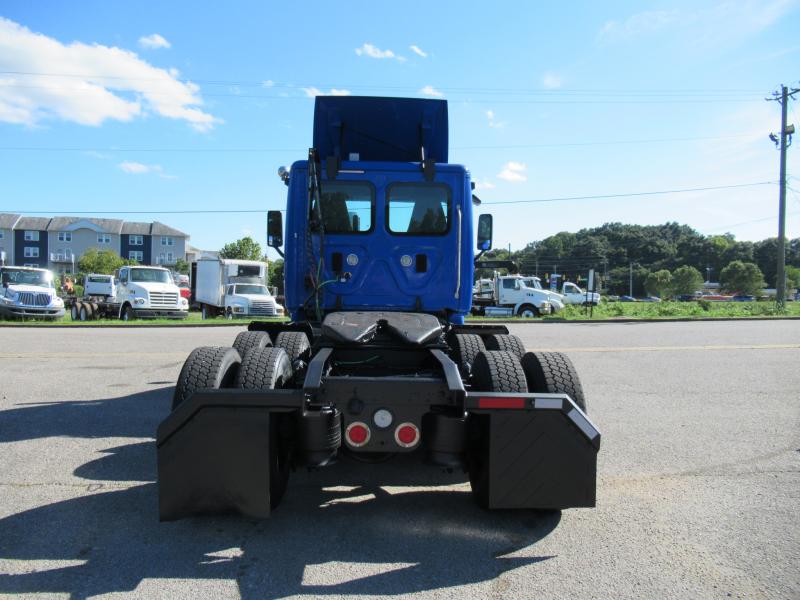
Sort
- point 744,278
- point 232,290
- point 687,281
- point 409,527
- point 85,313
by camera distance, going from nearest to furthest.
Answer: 1. point 409,527
2. point 85,313
3. point 232,290
4. point 744,278
5. point 687,281

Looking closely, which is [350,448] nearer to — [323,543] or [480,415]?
[323,543]

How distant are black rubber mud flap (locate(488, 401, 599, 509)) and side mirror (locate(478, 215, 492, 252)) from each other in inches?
124

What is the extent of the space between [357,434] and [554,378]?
134 centimetres

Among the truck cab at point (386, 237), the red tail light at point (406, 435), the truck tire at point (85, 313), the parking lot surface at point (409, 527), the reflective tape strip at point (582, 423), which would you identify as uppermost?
the truck cab at point (386, 237)

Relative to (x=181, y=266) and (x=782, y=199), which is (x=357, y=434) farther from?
(x=181, y=266)

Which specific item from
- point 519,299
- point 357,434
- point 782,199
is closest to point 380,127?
point 357,434

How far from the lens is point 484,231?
620 cm

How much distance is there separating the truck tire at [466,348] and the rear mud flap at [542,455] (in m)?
1.53

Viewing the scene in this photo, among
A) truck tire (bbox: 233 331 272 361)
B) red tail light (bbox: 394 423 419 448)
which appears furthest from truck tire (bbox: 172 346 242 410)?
red tail light (bbox: 394 423 419 448)

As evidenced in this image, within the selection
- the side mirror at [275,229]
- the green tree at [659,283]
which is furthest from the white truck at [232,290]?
the green tree at [659,283]

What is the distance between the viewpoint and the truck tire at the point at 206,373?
3635 millimetres

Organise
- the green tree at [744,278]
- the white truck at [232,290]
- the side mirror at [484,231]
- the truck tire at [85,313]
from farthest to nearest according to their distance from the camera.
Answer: the green tree at [744,278], the white truck at [232,290], the truck tire at [85,313], the side mirror at [484,231]

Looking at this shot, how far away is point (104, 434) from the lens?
5.58 metres

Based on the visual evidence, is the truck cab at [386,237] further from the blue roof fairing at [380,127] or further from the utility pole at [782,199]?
the utility pole at [782,199]
